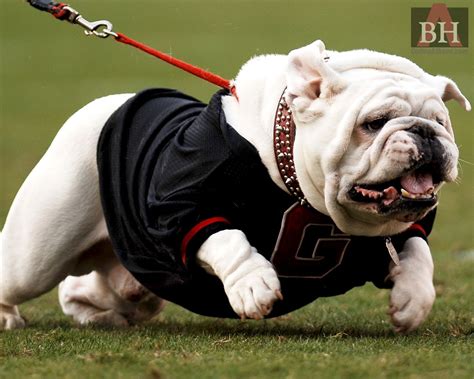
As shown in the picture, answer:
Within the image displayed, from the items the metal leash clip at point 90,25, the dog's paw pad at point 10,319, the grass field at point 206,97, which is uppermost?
the metal leash clip at point 90,25

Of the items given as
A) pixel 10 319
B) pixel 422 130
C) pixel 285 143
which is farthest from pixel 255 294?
pixel 10 319

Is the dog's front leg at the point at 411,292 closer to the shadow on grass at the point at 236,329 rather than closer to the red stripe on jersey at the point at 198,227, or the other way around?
the shadow on grass at the point at 236,329

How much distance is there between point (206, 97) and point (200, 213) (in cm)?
1124

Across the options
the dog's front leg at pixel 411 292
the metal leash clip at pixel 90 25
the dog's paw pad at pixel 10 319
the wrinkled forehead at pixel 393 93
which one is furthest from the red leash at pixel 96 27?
the dog's paw pad at pixel 10 319

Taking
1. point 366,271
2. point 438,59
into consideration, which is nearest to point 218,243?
point 366,271

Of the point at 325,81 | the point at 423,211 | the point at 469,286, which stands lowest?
the point at 469,286

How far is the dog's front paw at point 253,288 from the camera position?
4637 mm

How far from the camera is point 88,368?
170 inches

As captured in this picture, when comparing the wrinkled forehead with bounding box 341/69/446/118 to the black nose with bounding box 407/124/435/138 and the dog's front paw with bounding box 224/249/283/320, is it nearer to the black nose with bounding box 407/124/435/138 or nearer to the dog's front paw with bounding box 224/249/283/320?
the black nose with bounding box 407/124/435/138

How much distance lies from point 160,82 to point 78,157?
1213cm

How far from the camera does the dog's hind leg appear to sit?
18.6 ft

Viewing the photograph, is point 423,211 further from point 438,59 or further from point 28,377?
point 438,59

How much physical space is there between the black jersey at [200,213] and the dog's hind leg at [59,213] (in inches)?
5.7

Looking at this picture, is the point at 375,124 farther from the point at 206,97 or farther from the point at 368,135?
the point at 206,97
